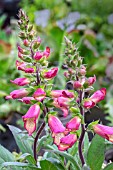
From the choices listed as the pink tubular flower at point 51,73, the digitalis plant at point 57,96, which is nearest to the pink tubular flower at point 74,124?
the digitalis plant at point 57,96

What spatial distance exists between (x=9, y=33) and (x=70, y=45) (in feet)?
8.31

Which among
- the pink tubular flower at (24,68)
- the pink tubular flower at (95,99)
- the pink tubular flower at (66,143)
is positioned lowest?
the pink tubular flower at (66,143)

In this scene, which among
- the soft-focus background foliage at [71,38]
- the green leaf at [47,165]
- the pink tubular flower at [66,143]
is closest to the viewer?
the pink tubular flower at [66,143]

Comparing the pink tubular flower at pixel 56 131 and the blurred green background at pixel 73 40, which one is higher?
the blurred green background at pixel 73 40

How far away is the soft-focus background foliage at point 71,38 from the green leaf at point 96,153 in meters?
0.88

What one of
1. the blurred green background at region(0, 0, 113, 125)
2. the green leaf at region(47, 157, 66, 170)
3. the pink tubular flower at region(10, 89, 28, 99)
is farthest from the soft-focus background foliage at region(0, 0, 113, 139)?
the pink tubular flower at region(10, 89, 28, 99)

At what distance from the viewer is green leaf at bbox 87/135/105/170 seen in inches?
46.9

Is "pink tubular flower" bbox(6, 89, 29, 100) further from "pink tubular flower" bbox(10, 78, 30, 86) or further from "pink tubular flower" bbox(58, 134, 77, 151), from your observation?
"pink tubular flower" bbox(58, 134, 77, 151)

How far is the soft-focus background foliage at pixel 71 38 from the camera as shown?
2.36 meters

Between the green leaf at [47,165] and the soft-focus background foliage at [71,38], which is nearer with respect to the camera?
the green leaf at [47,165]

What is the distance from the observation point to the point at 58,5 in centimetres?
346

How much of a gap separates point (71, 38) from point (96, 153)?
1.59 m

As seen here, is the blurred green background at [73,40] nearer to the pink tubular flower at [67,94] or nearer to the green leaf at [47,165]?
the green leaf at [47,165]

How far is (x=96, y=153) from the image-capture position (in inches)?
46.9
